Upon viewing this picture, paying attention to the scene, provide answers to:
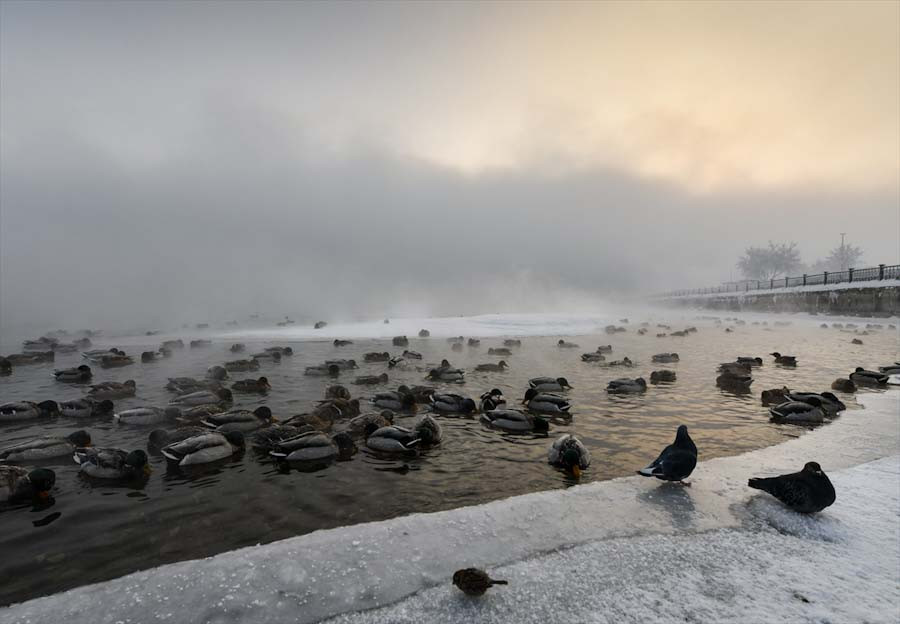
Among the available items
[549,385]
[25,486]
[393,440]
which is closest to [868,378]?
[549,385]

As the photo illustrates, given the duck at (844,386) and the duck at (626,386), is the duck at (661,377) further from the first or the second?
the duck at (844,386)

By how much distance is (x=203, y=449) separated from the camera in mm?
8023

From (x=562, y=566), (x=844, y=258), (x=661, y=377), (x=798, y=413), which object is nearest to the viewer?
(x=562, y=566)

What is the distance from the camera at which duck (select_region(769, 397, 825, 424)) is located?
1052 centimetres

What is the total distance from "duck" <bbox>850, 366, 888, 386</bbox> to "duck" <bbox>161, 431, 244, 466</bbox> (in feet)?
62.4

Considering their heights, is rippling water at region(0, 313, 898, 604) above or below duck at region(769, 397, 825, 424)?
below

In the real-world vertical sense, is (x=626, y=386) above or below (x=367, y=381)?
above

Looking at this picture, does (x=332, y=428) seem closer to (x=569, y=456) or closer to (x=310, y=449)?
(x=310, y=449)

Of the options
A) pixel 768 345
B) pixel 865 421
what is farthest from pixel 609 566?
Answer: pixel 768 345

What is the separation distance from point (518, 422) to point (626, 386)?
17.9 feet

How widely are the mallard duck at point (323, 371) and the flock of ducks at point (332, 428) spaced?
2.05 metres

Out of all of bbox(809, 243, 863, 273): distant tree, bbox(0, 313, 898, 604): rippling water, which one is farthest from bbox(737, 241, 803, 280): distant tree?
bbox(0, 313, 898, 604): rippling water

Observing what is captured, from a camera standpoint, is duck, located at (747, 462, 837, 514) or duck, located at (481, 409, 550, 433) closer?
duck, located at (747, 462, 837, 514)

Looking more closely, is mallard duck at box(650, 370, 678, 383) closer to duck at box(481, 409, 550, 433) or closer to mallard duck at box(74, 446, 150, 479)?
duck at box(481, 409, 550, 433)
